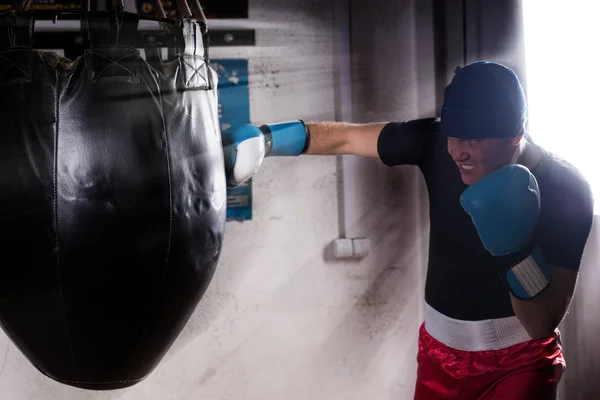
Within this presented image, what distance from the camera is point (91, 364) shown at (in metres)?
0.78

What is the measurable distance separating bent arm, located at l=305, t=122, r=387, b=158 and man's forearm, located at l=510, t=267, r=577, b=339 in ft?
1.71

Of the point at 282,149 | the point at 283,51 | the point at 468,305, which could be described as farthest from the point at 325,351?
the point at 283,51

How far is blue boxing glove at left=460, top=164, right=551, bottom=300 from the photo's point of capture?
43.1 inches

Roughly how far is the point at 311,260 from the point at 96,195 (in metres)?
1.27

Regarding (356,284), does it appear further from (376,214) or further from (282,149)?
(282,149)

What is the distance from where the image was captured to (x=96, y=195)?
72 centimetres

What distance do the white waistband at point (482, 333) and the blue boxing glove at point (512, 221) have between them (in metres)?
0.21

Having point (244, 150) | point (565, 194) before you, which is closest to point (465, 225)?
point (565, 194)

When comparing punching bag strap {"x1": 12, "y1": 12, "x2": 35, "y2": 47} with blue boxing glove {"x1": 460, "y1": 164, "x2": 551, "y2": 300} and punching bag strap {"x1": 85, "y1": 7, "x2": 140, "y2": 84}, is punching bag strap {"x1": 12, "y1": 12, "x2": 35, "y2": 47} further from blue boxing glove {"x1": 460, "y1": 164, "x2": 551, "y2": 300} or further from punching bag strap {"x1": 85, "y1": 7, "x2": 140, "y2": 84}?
blue boxing glove {"x1": 460, "y1": 164, "x2": 551, "y2": 300}

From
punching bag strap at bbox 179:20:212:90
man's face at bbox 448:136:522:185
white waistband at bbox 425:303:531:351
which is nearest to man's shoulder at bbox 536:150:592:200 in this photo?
man's face at bbox 448:136:522:185

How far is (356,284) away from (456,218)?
0.63 m

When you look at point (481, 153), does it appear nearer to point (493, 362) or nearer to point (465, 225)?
point (465, 225)

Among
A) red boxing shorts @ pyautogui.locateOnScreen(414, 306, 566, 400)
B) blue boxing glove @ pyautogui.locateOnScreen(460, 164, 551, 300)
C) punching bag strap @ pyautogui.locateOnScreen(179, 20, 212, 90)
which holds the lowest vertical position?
red boxing shorts @ pyautogui.locateOnScreen(414, 306, 566, 400)

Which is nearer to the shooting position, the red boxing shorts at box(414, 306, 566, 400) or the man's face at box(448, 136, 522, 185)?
the man's face at box(448, 136, 522, 185)
